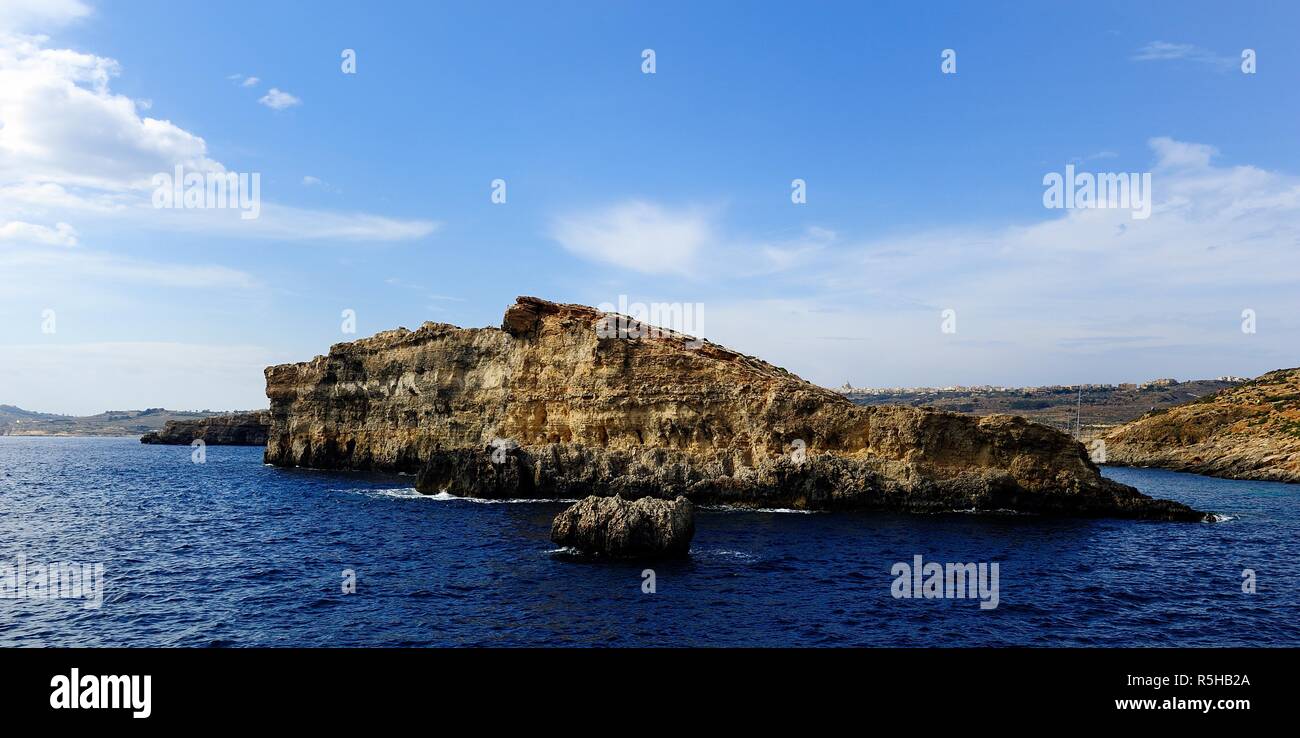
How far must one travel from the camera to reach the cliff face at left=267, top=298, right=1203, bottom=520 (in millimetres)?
50531

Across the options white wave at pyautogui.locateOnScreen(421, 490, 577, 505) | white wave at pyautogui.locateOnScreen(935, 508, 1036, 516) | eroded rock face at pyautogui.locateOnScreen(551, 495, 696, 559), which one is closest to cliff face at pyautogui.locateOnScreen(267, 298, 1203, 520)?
white wave at pyautogui.locateOnScreen(935, 508, 1036, 516)

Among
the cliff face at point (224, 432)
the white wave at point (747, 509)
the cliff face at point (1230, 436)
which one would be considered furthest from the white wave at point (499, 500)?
the cliff face at point (224, 432)

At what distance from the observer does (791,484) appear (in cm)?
5316

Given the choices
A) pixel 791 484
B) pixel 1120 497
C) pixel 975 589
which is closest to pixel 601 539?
pixel 975 589

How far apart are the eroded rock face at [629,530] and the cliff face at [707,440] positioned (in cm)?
2126

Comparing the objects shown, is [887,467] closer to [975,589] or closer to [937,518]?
[937,518]

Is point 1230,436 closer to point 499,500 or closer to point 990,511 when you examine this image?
point 990,511

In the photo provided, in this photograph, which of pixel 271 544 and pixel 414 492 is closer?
pixel 271 544

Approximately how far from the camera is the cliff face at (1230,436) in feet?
297

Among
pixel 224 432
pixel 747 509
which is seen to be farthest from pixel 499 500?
pixel 224 432

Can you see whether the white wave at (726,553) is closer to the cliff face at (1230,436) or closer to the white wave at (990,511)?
the white wave at (990,511)

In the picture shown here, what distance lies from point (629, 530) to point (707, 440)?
24702 mm

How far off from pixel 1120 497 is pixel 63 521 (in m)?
69.0
